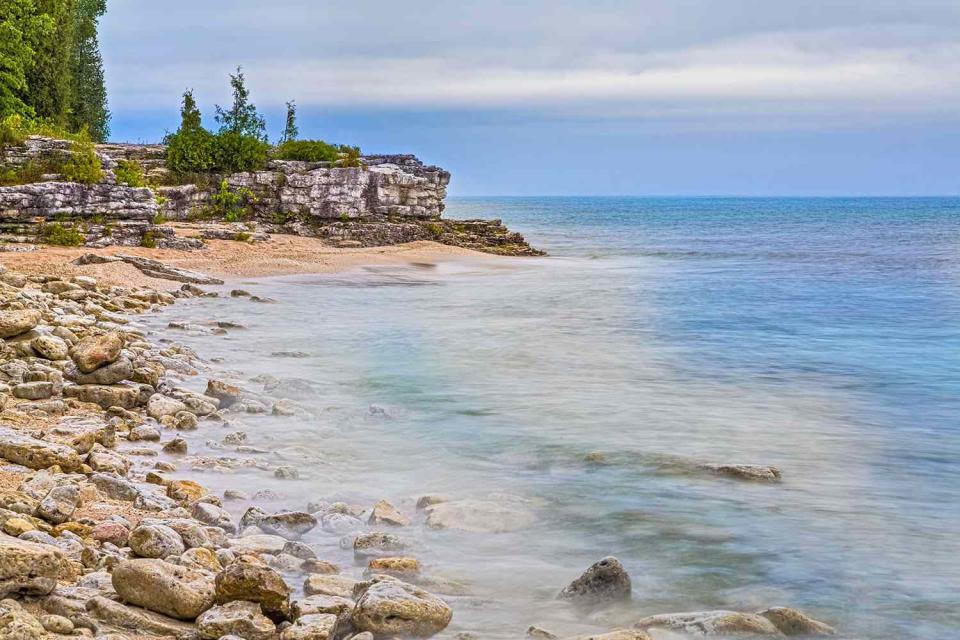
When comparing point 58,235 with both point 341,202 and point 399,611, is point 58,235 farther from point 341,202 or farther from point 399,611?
point 399,611

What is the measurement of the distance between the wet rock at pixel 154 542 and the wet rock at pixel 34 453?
1728 millimetres

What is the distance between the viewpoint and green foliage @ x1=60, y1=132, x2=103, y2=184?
2597 cm

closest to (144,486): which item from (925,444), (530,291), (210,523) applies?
(210,523)

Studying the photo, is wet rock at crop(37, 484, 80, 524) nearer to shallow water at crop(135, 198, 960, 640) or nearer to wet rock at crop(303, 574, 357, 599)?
shallow water at crop(135, 198, 960, 640)

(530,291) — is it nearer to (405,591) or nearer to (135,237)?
(135,237)

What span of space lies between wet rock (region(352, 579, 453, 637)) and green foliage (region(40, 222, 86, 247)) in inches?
874

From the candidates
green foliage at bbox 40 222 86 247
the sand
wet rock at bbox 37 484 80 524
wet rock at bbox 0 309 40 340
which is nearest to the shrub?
the sand

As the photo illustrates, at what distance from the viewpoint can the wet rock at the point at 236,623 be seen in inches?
200

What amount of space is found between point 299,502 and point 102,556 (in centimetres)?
237

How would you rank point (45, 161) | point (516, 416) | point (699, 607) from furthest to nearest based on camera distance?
point (45, 161)
point (516, 416)
point (699, 607)

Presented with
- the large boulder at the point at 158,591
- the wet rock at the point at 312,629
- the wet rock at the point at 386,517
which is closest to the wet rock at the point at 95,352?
the wet rock at the point at 386,517

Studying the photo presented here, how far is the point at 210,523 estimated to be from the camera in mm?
7023

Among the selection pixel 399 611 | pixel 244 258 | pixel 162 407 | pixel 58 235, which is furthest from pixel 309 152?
pixel 399 611

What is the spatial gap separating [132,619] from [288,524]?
2.26m
